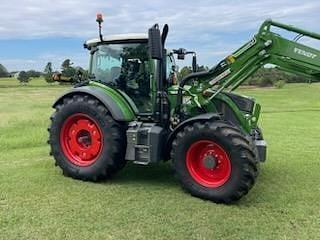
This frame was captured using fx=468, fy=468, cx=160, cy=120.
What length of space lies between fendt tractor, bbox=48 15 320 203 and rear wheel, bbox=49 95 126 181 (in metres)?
0.01

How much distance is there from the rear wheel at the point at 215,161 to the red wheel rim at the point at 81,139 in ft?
4.24

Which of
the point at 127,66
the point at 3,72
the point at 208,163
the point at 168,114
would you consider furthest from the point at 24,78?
the point at 208,163

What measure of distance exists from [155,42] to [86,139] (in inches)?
74.9

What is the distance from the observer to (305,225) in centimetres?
489

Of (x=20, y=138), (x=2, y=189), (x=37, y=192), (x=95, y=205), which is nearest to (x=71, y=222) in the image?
(x=95, y=205)

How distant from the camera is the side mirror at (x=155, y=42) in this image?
19.4ft

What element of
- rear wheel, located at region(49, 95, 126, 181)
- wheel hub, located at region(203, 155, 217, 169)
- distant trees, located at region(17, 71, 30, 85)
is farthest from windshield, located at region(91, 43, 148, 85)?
distant trees, located at region(17, 71, 30, 85)

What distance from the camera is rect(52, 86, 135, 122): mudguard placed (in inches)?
256

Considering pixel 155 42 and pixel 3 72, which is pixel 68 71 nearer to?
pixel 155 42

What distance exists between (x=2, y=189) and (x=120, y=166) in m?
1.63

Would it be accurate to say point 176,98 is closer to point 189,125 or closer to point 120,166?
point 189,125

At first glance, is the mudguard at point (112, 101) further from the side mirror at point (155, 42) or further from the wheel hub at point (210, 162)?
the wheel hub at point (210, 162)

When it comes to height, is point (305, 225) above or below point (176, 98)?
below

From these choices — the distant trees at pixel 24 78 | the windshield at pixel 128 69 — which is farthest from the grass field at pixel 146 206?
the distant trees at pixel 24 78
